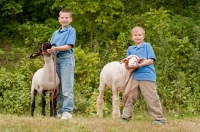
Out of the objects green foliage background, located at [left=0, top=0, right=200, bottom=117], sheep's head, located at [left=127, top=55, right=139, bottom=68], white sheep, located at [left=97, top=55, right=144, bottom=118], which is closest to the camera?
sheep's head, located at [left=127, top=55, right=139, bottom=68]

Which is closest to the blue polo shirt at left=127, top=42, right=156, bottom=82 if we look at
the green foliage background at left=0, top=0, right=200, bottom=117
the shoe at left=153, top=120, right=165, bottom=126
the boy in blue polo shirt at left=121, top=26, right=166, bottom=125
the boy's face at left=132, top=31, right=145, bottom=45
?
the boy in blue polo shirt at left=121, top=26, right=166, bottom=125

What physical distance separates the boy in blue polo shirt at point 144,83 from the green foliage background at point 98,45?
193 inches

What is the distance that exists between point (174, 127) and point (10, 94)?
7.42 meters

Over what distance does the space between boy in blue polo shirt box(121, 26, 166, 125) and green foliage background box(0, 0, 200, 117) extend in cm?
489

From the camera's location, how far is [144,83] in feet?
24.8

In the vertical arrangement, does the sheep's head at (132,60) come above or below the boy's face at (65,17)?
below

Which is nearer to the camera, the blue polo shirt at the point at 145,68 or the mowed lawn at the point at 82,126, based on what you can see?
the mowed lawn at the point at 82,126

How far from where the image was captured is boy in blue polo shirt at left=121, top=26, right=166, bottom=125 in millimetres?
7551

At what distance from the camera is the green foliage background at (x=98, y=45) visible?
13.8m

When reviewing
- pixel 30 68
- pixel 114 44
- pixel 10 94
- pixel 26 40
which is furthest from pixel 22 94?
pixel 114 44

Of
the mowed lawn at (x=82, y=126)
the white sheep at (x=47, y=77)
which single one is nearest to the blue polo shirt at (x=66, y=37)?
the white sheep at (x=47, y=77)

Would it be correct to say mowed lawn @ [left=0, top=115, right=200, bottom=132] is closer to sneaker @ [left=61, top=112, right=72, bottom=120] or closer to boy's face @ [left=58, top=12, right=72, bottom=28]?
sneaker @ [left=61, top=112, right=72, bottom=120]

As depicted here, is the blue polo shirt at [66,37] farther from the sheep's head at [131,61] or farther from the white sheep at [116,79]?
the white sheep at [116,79]

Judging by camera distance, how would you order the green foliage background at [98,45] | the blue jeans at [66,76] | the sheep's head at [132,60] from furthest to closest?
the green foliage background at [98,45]
the blue jeans at [66,76]
the sheep's head at [132,60]
